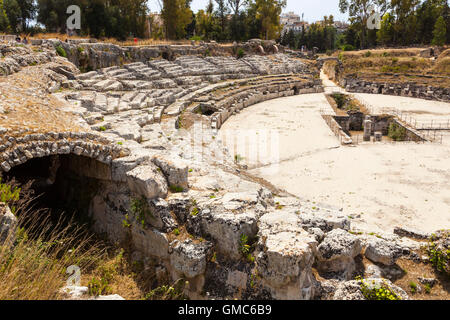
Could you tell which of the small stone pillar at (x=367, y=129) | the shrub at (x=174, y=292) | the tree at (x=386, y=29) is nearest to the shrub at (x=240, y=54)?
the small stone pillar at (x=367, y=129)

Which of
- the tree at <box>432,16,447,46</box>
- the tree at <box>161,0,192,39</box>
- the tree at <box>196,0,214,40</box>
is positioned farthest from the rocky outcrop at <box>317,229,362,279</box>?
the tree at <box>432,16,447,46</box>

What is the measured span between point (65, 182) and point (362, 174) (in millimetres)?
11151

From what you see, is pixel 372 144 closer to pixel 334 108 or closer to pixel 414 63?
pixel 334 108

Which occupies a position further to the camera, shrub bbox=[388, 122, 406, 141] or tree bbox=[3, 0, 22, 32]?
tree bbox=[3, 0, 22, 32]

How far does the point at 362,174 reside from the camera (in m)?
13.9

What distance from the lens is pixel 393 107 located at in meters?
28.2

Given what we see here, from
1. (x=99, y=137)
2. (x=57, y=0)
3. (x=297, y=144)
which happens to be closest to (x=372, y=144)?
(x=297, y=144)

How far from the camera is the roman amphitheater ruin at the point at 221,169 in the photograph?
5980 mm

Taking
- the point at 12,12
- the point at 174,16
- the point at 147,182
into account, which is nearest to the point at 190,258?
the point at 147,182

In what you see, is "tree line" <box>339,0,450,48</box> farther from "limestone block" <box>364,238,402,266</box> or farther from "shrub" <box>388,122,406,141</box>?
"limestone block" <box>364,238,402,266</box>

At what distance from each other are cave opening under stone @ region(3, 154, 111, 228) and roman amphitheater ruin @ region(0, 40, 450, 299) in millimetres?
46

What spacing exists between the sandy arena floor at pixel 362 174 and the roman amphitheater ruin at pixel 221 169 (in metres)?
0.08

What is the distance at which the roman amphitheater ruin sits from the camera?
598 centimetres

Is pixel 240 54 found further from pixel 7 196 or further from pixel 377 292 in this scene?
pixel 377 292
